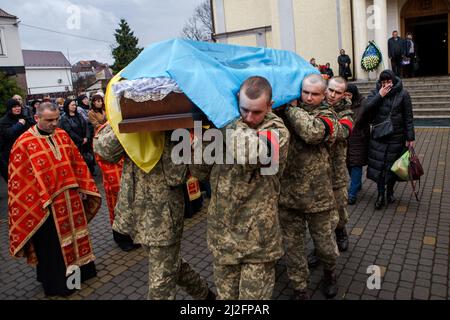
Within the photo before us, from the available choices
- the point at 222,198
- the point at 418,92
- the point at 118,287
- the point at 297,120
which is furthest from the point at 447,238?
the point at 418,92

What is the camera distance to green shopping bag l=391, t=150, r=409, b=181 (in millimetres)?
5402

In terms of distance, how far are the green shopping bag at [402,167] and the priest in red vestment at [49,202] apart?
3965 mm

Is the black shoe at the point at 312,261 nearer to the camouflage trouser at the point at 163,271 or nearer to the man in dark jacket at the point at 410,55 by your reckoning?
the camouflage trouser at the point at 163,271

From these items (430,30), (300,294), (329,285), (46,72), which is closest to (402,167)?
(329,285)

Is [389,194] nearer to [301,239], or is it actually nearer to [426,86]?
[301,239]

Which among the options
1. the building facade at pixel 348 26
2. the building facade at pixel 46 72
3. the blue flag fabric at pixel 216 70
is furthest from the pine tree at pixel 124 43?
the blue flag fabric at pixel 216 70

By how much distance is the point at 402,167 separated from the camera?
541 centimetres

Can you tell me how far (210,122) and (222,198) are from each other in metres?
0.50

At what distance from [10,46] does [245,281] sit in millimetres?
31906

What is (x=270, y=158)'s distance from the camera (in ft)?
7.49

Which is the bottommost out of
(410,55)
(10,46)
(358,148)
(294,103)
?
(358,148)

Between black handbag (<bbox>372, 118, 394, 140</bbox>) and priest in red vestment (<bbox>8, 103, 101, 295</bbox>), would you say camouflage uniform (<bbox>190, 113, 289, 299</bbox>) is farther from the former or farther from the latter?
black handbag (<bbox>372, 118, 394, 140</bbox>)

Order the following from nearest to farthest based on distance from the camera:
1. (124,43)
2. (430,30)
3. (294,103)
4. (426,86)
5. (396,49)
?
(294,103)
(426,86)
(396,49)
(430,30)
(124,43)

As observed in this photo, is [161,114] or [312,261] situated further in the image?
[312,261]
